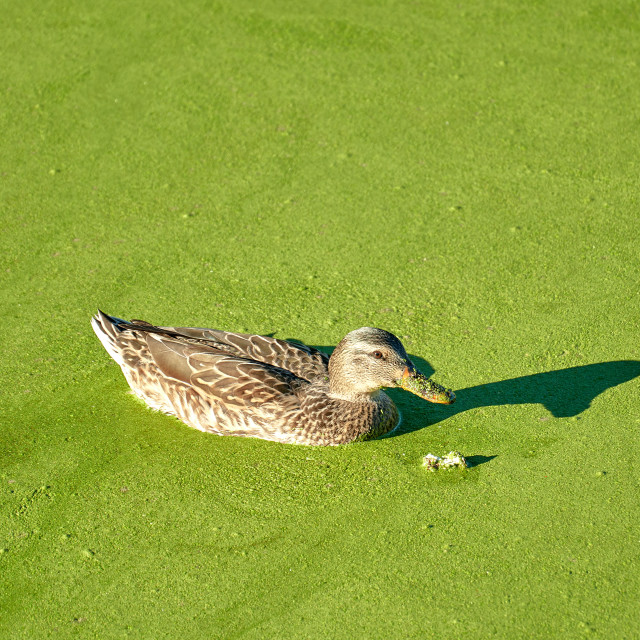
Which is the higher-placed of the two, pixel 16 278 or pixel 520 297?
pixel 16 278

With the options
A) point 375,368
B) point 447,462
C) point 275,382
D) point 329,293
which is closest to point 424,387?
point 375,368

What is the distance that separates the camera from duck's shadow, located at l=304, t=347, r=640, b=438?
480cm

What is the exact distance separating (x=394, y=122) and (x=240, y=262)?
1968 millimetres

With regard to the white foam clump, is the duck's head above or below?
above

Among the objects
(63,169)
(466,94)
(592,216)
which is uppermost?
(63,169)

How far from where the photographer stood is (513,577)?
383 centimetres

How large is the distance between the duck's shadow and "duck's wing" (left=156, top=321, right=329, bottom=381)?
53 cm

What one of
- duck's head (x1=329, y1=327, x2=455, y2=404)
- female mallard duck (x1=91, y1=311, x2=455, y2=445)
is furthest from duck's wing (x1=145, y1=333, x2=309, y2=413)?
duck's head (x1=329, y1=327, x2=455, y2=404)

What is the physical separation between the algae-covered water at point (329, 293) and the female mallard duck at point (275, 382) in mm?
141

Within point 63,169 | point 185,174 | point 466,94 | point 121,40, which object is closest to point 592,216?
point 466,94

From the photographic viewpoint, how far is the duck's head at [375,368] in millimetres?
4445

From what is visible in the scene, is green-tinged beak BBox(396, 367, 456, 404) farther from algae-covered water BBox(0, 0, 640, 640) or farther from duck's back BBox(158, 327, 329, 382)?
duck's back BBox(158, 327, 329, 382)

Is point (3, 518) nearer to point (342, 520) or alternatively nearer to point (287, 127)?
point (342, 520)

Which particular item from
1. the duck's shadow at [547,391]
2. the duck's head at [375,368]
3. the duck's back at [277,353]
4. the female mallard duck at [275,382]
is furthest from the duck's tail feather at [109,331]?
the duck's shadow at [547,391]
